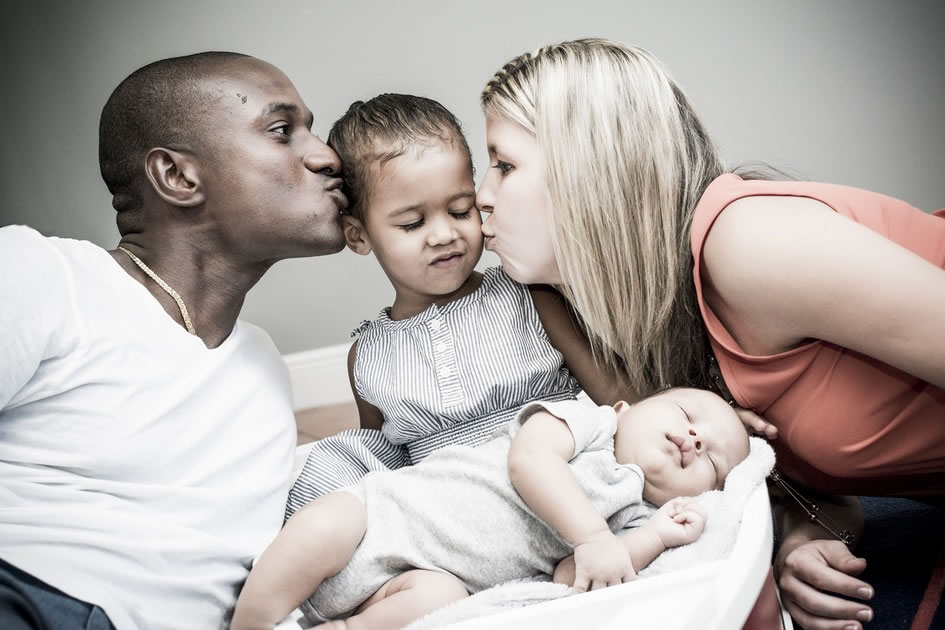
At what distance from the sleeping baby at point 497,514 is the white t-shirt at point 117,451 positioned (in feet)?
0.28

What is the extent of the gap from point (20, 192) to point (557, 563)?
173cm

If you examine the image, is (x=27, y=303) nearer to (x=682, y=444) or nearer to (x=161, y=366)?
(x=161, y=366)

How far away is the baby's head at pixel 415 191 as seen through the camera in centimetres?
106

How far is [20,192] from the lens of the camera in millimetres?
1920

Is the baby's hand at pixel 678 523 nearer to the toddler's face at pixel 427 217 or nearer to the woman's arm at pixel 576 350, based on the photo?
the woman's arm at pixel 576 350

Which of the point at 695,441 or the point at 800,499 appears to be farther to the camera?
the point at 800,499

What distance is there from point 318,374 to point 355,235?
1064 mm

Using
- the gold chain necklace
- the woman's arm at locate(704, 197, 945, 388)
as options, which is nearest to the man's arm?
the gold chain necklace

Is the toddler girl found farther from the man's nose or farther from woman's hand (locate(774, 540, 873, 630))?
woman's hand (locate(774, 540, 873, 630))

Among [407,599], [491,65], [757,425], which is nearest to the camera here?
[407,599]

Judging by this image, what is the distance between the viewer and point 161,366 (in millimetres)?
908

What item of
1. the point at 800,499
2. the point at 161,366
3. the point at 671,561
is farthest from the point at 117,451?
the point at 800,499

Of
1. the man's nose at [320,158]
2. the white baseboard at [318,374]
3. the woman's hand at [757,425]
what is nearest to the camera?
the woman's hand at [757,425]

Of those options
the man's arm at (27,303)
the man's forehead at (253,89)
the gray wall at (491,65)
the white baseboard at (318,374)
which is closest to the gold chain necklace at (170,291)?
the man's arm at (27,303)
